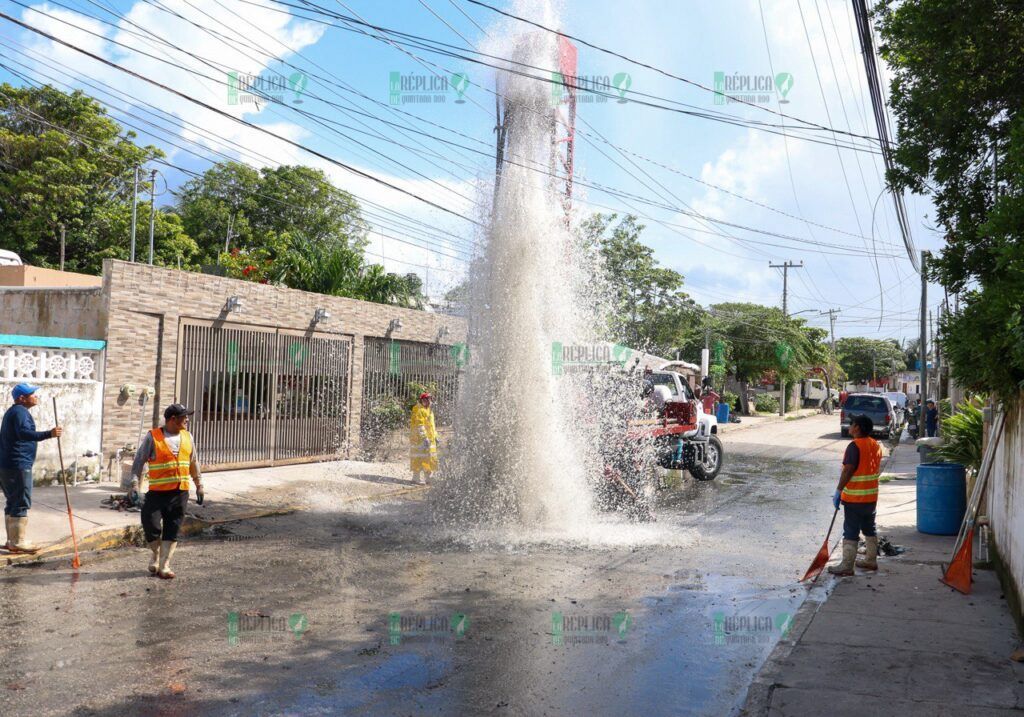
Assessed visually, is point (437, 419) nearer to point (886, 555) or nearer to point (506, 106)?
point (506, 106)

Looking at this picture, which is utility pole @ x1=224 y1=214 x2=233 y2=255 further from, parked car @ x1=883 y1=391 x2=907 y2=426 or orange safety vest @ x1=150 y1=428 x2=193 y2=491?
orange safety vest @ x1=150 y1=428 x2=193 y2=491

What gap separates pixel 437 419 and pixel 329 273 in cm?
532

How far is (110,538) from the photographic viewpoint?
29.4 feet

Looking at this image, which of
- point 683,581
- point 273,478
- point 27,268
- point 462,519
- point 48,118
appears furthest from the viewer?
point 48,118

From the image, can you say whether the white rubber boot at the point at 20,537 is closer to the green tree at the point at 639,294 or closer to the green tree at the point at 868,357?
the green tree at the point at 639,294

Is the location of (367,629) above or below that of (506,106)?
below

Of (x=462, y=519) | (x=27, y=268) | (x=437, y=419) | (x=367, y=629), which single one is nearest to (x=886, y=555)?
(x=462, y=519)

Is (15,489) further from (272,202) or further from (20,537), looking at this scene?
(272,202)

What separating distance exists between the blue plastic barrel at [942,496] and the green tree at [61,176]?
3240 cm

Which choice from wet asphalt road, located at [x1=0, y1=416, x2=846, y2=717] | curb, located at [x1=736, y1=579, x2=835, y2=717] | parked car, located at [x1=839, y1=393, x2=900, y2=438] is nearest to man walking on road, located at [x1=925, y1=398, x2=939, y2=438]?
parked car, located at [x1=839, y1=393, x2=900, y2=438]

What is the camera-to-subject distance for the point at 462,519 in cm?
1041

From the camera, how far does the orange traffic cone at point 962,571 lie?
7492 millimetres

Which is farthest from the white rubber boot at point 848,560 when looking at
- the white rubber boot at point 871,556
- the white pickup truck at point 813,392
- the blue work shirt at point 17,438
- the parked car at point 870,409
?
the white pickup truck at point 813,392

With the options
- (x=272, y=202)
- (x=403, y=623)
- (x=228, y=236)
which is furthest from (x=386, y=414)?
(x=272, y=202)
